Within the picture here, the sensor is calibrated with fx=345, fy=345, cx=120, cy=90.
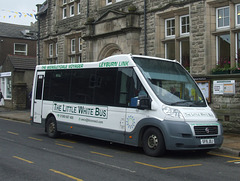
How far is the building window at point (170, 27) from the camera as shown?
645 inches

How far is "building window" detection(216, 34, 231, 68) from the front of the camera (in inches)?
545

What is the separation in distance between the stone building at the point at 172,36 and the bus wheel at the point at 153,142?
5319mm

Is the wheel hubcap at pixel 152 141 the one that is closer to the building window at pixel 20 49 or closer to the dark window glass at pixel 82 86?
the dark window glass at pixel 82 86

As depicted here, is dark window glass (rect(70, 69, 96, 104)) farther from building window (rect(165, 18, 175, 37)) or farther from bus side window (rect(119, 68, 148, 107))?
building window (rect(165, 18, 175, 37))

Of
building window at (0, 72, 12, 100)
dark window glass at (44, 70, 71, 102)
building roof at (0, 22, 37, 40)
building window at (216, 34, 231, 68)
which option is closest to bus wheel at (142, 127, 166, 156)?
dark window glass at (44, 70, 71, 102)

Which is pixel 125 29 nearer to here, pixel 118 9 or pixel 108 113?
pixel 118 9

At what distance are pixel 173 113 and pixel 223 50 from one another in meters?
6.47

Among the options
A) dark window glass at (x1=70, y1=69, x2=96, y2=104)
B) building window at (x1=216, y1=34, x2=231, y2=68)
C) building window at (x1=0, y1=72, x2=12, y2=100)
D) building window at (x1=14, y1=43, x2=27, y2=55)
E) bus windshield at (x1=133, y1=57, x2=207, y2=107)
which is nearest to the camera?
bus windshield at (x1=133, y1=57, x2=207, y2=107)

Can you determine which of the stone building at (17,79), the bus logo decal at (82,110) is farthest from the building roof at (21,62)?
the bus logo decal at (82,110)

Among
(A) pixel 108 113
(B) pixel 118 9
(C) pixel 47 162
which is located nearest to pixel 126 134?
(A) pixel 108 113

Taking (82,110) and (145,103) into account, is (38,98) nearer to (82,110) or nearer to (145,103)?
(82,110)

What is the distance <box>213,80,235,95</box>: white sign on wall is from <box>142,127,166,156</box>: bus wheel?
541 centimetres

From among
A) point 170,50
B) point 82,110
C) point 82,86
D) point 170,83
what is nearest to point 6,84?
point 170,50

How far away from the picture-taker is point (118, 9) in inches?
743
